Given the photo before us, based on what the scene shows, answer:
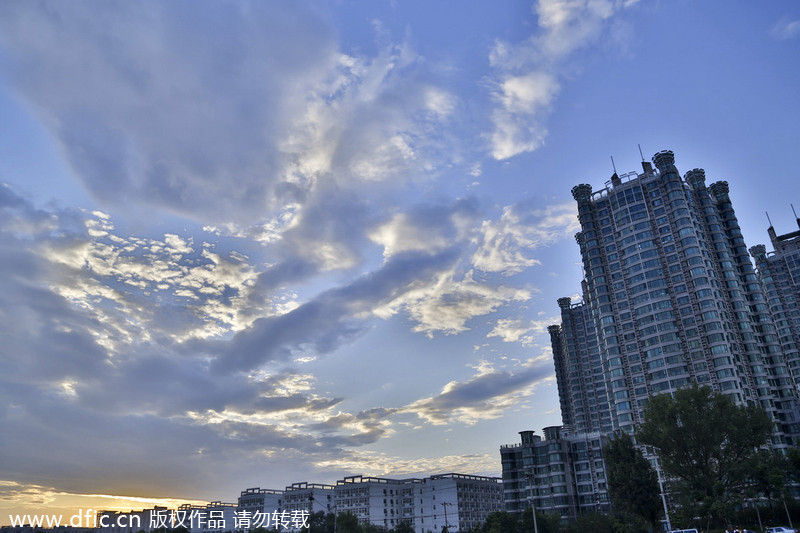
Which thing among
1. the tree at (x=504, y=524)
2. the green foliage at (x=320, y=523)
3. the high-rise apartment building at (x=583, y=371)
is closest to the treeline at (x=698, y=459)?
the tree at (x=504, y=524)

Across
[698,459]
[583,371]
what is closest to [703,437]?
[698,459]

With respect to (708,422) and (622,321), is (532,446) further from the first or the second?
(708,422)

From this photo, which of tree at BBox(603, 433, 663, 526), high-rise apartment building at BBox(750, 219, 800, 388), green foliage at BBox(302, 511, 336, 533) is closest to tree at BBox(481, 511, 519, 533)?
tree at BBox(603, 433, 663, 526)

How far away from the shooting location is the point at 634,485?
7344 centimetres

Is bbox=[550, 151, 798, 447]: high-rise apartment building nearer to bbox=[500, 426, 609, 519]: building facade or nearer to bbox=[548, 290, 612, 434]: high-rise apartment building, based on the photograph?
bbox=[500, 426, 609, 519]: building facade

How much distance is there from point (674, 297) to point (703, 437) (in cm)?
5376

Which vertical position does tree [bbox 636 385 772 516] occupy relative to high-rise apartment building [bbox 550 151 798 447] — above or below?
below

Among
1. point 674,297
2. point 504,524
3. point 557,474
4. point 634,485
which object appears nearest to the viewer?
point 634,485

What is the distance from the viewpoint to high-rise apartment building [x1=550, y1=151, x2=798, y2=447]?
375ft

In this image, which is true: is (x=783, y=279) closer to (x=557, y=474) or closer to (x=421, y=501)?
(x=557, y=474)

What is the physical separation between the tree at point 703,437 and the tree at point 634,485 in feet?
11.6

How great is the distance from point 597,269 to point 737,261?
35435 mm

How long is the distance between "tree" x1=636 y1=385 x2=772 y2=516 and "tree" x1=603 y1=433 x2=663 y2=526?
11.6ft

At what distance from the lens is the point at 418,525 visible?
181250 mm
